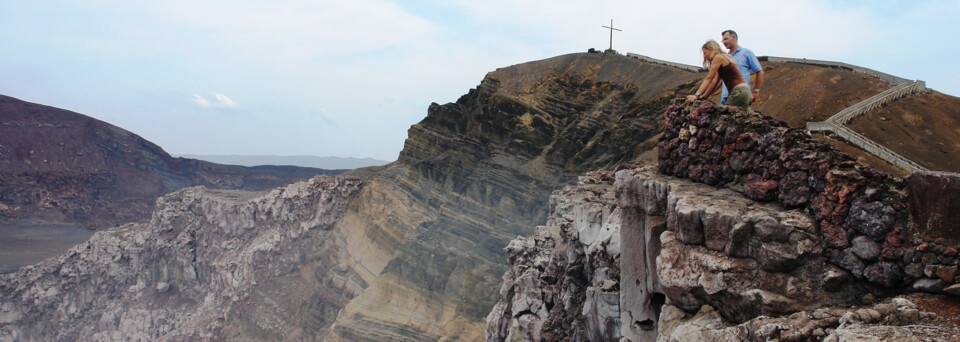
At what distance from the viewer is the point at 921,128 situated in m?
15.6

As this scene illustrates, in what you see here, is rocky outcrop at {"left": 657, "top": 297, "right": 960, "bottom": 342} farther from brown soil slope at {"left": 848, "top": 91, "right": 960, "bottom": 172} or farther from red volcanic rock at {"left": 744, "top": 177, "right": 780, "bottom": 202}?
brown soil slope at {"left": 848, "top": 91, "right": 960, "bottom": 172}

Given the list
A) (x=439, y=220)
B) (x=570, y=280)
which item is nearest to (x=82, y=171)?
(x=439, y=220)

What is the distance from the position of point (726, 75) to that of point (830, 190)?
99.4 inches

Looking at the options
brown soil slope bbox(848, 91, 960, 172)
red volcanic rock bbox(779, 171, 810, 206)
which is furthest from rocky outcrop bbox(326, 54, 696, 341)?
red volcanic rock bbox(779, 171, 810, 206)

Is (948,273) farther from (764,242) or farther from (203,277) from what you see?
(203,277)

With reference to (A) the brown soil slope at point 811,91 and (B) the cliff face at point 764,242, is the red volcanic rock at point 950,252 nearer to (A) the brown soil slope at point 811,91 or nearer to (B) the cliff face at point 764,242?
(B) the cliff face at point 764,242

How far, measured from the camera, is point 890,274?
5414 mm

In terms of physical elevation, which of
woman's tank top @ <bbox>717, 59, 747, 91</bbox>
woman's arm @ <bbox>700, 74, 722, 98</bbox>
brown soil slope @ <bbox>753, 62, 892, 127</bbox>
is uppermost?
brown soil slope @ <bbox>753, 62, 892, 127</bbox>

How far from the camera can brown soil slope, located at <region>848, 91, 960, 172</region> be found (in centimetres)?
1411

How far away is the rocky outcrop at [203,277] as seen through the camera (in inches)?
1580

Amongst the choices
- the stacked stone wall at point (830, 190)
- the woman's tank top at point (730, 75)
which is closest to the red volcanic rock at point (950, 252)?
Result: the stacked stone wall at point (830, 190)

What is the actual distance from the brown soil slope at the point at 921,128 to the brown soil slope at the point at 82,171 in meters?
86.3

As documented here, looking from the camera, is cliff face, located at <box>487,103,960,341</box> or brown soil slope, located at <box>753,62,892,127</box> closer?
cliff face, located at <box>487,103,960,341</box>

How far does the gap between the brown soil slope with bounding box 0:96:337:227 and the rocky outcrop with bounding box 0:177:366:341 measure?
25846mm
